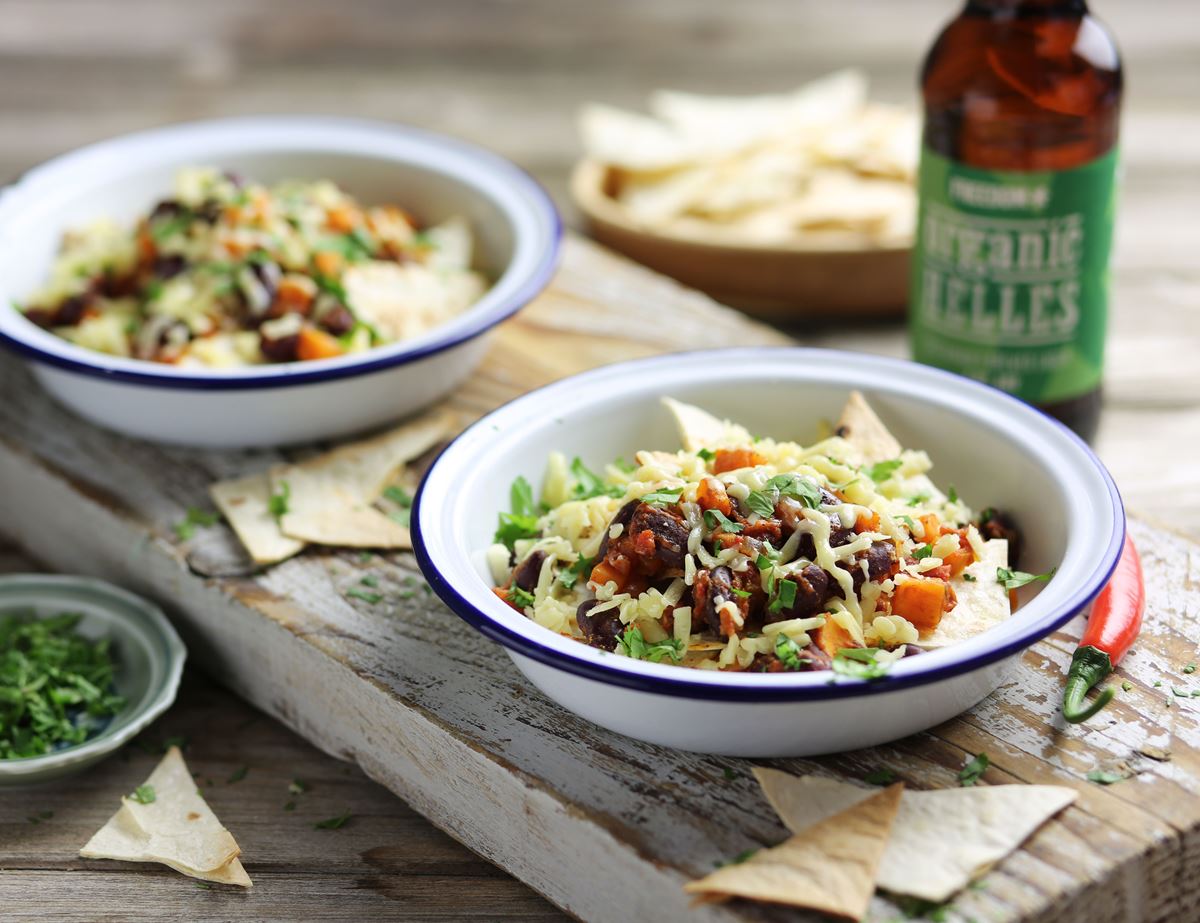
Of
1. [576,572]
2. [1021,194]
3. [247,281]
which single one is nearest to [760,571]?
[576,572]

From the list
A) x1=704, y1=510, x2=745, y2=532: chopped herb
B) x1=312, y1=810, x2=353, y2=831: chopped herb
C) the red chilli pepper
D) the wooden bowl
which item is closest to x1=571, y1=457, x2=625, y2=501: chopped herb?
x1=704, y1=510, x2=745, y2=532: chopped herb

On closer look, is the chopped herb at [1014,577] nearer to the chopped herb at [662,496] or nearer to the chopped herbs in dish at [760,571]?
the chopped herbs in dish at [760,571]

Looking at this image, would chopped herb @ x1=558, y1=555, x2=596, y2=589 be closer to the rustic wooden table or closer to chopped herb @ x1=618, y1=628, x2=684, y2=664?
chopped herb @ x1=618, y1=628, x2=684, y2=664

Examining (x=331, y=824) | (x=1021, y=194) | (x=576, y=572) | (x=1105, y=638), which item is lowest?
(x=331, y=824)

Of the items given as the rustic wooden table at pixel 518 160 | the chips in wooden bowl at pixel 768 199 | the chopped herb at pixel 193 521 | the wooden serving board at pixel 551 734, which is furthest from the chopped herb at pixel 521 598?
the chips in wooden bowl at pixel 768 199

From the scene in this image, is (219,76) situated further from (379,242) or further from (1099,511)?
(1099,511)

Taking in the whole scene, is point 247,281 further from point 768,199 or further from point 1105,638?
point 1105,638
